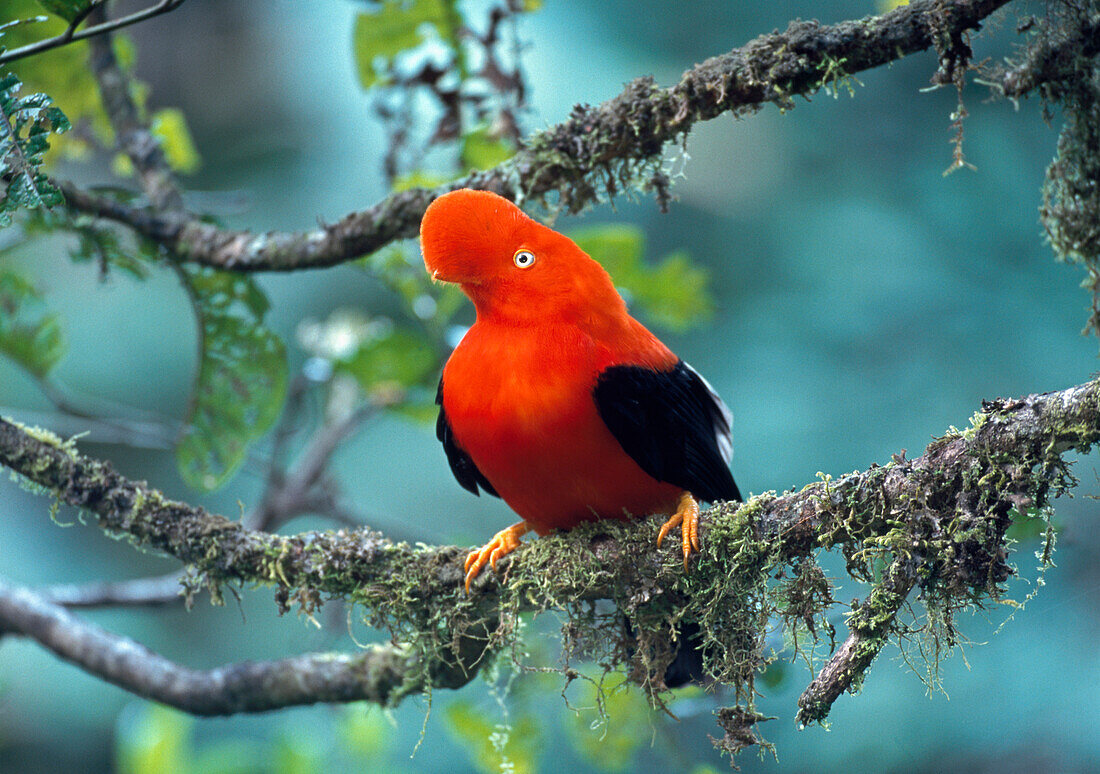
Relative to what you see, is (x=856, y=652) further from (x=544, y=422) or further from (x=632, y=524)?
(x=544, y=422)

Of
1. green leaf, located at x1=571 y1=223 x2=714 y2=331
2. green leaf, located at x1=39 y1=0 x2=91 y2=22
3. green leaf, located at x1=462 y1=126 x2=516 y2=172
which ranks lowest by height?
green leaf, located at x1=39 y1=0 x2=91 y2=22

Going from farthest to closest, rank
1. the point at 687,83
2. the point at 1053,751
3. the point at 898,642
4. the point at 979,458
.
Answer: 1. the point at 1053,751
2. the point at 687,83
3. the point at 898,642
4. the point at 979,458

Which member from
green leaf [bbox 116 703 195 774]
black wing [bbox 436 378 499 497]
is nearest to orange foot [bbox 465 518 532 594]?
black wing [bbox 436 378 499 497]

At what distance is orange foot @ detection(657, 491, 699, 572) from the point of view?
1397mm

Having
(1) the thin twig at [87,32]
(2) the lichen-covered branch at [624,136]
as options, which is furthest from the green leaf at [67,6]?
(2) the lichen-covered branch at [624,136]

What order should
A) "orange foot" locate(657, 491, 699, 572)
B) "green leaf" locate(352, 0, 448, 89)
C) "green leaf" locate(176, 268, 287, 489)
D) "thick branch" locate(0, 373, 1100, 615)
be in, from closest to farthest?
1. "thick branch" locate(0, 373, 1100, 615)
2. "orange foot" locate(657, 491, 699, 572)
3. "green leaf" locate(176, 268, 287, 489)
4. "green leaf" locate(352, 0, 448, 89)

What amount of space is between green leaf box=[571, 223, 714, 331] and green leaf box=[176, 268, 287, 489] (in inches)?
39.5

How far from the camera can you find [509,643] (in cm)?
159

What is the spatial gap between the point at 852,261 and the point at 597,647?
3.28 m

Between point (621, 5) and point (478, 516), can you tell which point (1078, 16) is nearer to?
point (621, 5)

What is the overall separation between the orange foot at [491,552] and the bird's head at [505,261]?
0.46 metres

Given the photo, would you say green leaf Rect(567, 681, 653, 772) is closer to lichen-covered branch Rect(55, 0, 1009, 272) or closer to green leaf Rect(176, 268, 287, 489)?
green leaf Rect(176, 268, 287, 489)

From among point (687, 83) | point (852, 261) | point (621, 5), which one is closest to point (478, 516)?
point (852, 261)

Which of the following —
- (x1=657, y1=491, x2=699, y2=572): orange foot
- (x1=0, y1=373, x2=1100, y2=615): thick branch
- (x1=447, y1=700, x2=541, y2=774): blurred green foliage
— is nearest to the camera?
(x1=0, y1=373, x2=1100, y2=615): thick branch
